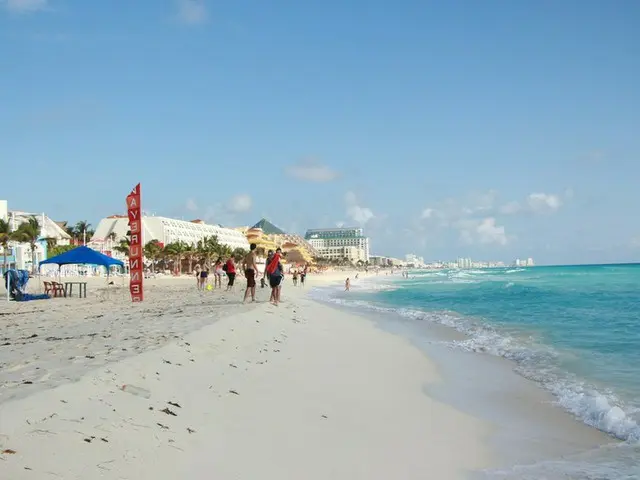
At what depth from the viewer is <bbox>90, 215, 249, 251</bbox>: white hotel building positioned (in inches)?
4134

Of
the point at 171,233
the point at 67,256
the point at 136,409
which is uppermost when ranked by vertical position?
the point at 171,233

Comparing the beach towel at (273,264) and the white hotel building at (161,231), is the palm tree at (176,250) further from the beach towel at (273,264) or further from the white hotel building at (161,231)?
the beach towel at (273,264)

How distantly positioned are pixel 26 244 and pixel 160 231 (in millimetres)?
48644

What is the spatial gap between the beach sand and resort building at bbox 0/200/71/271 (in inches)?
1659

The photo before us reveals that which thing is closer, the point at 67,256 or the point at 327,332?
the point at 327,332

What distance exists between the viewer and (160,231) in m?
106

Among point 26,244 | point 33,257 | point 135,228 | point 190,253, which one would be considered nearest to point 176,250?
point 190,253

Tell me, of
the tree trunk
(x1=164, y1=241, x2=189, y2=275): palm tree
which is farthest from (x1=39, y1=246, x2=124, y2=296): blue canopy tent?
(x1=164, y1=241, x2=189, y2=275): palm tree

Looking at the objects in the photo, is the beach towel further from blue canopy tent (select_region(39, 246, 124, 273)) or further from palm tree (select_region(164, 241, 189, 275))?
palm tree (select_region(164, 241, 189, 275))

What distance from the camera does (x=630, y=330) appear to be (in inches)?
587

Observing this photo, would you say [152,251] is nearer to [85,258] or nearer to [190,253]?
[190,253]

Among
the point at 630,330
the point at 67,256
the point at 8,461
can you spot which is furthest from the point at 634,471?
the point at 67,256

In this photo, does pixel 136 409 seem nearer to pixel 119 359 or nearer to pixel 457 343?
pixel 119 359

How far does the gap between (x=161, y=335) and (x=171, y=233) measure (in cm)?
10302
